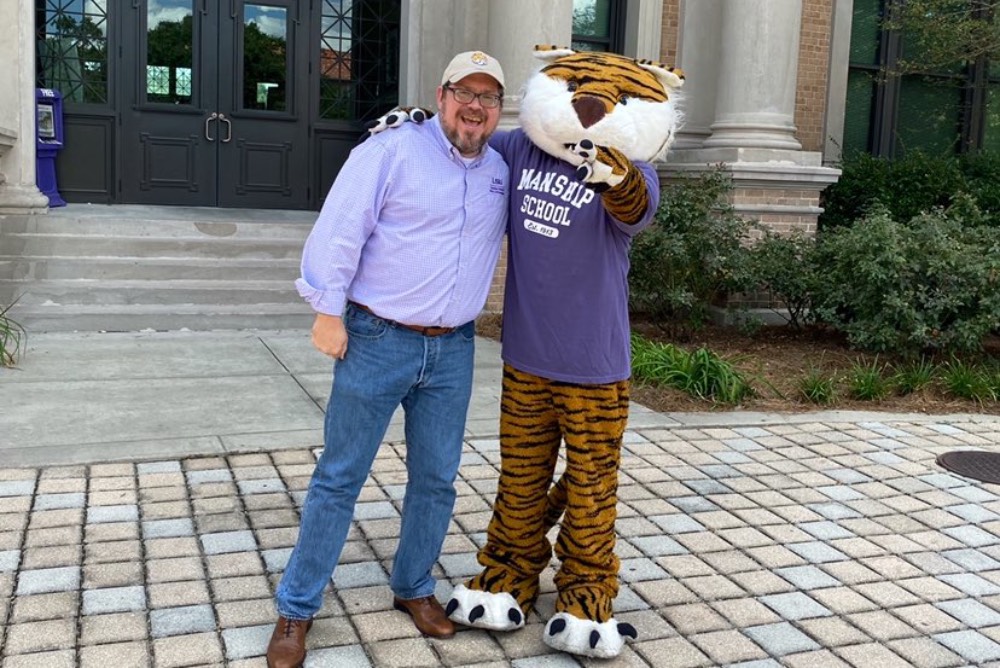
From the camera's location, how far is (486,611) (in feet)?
10.8

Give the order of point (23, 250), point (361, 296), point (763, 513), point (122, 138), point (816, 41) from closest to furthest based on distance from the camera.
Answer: point (361, 296)
point (763, 513)
point (23, 250)
point (122, 138)
point (816, 41)

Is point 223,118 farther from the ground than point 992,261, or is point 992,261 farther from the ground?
point 223,118

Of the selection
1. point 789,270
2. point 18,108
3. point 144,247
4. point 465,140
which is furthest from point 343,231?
point 18,108

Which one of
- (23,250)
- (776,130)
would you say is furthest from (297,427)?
(776,130)

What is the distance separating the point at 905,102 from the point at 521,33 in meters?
6.19

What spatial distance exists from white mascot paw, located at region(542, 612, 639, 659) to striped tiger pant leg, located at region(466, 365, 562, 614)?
24 centimetres

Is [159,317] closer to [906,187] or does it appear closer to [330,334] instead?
[330,334]

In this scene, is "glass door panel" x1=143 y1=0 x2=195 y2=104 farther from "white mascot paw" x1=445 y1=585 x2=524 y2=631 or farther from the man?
"white mascot paw" x1=445 y1=585 x2=524 y2=631

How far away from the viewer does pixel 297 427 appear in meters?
5.55

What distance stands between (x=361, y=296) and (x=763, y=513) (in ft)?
7.95

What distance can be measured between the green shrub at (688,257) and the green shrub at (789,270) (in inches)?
6.5

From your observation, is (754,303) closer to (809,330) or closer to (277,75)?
(809,330)

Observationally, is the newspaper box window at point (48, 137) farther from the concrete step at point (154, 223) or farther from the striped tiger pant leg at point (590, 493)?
the striped tiger pant leg at point (590, 493)

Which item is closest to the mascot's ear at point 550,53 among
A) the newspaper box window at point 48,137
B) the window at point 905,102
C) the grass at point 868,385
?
the grass at point 868,385
